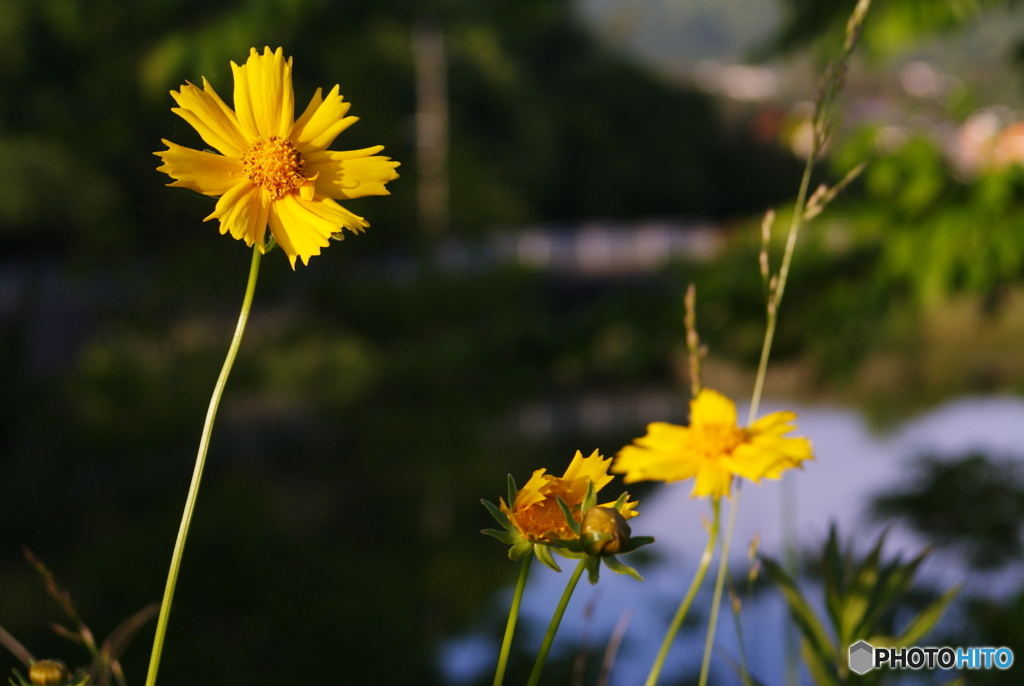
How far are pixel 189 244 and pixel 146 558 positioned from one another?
3592 mm

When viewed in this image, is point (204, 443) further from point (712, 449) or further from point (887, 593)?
point (887, 593)

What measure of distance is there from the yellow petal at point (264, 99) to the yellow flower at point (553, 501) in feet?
0.47

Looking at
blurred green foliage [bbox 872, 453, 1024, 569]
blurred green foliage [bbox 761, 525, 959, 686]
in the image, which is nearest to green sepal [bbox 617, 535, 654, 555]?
blurred green foliage [bbox 761, 525, 959, 686]

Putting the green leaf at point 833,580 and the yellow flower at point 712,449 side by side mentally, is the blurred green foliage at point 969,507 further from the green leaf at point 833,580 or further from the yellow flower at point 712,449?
the yellow flower at point 712,449

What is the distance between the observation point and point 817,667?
0.56m

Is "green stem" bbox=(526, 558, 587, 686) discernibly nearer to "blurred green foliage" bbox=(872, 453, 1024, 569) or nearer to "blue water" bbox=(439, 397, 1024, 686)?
"blue water" bbox=(439, 397, 1024, 686)

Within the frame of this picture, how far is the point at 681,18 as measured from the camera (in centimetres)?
4231

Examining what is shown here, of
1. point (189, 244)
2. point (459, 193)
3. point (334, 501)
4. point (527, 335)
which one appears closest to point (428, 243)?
point (459, 193)

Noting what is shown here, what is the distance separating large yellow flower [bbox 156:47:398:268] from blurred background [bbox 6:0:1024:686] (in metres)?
0.04

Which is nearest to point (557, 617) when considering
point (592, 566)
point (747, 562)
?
point (592, 566)

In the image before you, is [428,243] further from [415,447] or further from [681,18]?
[681,18]

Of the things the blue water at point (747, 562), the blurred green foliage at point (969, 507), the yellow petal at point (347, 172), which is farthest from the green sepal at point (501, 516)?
the blurred green foliage at point (969, 507)

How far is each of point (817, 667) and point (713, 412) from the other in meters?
0.28

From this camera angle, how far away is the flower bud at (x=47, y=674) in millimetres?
329
